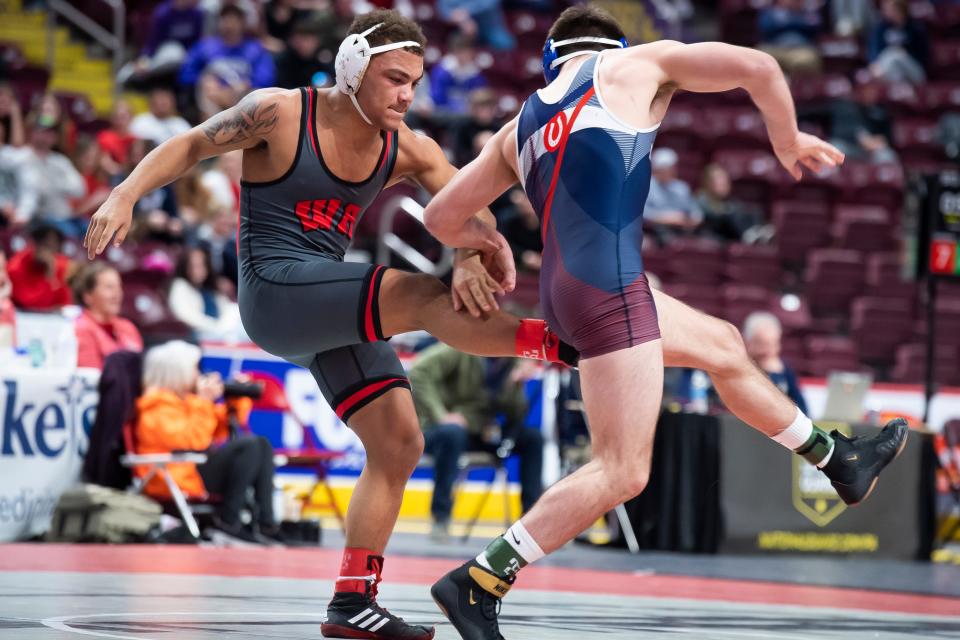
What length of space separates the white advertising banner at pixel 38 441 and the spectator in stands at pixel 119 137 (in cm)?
413

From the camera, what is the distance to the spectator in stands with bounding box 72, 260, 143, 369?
28.6ft

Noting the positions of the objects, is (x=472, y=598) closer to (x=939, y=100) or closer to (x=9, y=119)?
(x=9, y=119)

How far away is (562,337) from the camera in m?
4.08

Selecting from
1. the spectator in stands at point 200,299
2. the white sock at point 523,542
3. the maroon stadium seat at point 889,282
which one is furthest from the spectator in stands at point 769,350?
the white sock at point 523,542

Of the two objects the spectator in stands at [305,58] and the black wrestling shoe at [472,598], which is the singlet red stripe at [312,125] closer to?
the black wrestling shoe at [472,598]

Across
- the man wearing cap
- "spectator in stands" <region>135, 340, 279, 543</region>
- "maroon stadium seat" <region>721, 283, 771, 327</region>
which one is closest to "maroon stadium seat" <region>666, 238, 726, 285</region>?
"maroon stadium seat" <region>721, 283, 771, 327</region>

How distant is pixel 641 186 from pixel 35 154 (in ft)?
26.9

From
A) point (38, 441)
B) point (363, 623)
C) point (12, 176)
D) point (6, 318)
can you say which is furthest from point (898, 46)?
point (363, 623)

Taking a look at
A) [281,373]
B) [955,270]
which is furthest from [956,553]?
[281,373]

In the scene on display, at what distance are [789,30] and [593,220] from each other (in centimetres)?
1346

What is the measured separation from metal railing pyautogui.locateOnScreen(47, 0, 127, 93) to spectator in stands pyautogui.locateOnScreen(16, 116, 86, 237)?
2.70 meters

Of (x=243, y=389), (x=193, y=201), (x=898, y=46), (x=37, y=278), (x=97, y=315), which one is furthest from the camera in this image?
(x=898, y=46)

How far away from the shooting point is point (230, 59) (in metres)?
13.5

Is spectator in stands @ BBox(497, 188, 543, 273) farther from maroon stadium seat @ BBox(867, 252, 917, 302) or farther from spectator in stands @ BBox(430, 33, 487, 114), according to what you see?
maroon stadium seat @ BBox(867, 252, 917, 302)
